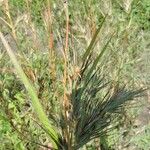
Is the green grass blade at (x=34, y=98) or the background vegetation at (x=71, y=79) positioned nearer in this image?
the green grass blade at (x=34, y=98)

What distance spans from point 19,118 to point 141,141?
0.74m

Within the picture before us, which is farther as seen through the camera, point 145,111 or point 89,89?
point 145,111

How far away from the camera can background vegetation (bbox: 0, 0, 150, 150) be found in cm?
127

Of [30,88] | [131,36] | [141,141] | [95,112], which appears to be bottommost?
[141,141]

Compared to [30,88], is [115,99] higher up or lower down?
lower down

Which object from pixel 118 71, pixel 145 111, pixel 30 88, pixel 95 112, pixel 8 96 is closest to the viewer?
pixel 30 88

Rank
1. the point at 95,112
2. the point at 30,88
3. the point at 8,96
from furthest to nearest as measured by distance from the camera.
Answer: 1. the point at 8,96
2. the point at 95,112
3. the point at 30,88

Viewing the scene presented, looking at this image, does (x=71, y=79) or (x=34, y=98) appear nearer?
(x=34, y=98)

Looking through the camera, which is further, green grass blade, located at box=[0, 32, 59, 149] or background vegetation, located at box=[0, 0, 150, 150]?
background vegetation, located at box=[0, 0, 150, 150]

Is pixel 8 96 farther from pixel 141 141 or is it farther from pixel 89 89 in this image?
pixel 89 89

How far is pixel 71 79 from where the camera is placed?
129 centimetres

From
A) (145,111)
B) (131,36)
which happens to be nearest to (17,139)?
(145,111)

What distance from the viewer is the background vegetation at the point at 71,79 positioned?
127 centimetres

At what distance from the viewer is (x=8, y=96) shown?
2475mm
